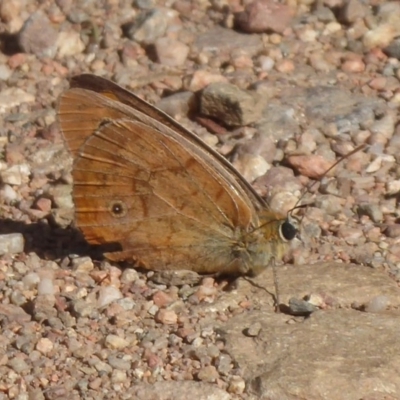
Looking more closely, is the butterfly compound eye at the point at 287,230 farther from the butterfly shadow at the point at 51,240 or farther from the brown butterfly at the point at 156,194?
the butterfly shadow at the point at 51,240

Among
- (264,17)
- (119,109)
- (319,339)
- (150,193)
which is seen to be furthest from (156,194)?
(264,17)

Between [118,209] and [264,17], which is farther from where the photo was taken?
[264,17]

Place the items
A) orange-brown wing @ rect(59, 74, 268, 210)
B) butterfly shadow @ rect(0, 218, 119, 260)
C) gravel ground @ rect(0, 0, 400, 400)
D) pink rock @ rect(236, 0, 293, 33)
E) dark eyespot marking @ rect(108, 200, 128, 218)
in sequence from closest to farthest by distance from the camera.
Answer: gravel ground @ rect(0, 0, 400, 400), orange-brown wing @ rect(59, 74, 268, 210), dark eyespot marking @ rect(108, 200, 128, 218), butterfly shadow @ rect(0, 218, 119, 260), pink rock @ rect(236, 0, 293, 33)

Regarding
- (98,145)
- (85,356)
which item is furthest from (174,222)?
(85,356)

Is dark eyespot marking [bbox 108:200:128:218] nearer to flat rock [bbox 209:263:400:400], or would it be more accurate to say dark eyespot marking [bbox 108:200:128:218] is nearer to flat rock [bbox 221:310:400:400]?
flat rock [bbox 209:263:400:400]

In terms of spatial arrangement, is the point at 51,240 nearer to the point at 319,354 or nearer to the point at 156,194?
the point at 156,194

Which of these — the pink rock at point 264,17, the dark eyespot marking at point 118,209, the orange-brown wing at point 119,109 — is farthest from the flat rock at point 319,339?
the pink rock at point 264,17

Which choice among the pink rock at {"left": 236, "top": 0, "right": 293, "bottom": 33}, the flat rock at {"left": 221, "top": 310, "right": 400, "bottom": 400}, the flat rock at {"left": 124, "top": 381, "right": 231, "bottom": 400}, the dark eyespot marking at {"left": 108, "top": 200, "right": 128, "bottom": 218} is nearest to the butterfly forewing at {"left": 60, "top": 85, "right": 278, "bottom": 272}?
the dark eyespot marking at {"left": 108, "top": 200, "right": 128, "bottom": 218}

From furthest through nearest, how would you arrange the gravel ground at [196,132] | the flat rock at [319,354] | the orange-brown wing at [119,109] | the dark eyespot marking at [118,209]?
the dark eyespot marking at [118,209] < the orange-brown wing at [119,109] < the gravel ground at [196,132] < the flat rock at [319,354]
